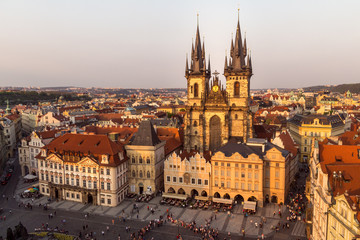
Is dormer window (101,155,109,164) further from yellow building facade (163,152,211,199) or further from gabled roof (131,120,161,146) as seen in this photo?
yellow building facade (163,152,211,199)

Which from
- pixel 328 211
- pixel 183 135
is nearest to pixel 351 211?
pixel 328 211

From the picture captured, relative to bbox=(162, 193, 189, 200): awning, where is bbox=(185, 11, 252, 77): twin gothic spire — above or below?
above

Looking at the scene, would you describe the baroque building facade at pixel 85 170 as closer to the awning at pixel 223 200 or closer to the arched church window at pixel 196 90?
the awning at pixel 223 200

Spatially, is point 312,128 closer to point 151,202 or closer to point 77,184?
point 151,202

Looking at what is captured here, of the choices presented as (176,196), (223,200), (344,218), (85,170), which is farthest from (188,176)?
(344,218)

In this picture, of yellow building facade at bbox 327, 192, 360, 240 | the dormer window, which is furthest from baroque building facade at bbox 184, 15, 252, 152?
yellow building facade at bbox 327, 192, 360, 240

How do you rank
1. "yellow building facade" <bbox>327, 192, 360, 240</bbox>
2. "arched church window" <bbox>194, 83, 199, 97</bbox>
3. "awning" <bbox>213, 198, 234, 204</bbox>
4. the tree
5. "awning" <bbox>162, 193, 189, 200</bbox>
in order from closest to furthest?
"yellow building facade" <bbox>327, 192, 360, 240</bbox>, the tree, "awning" <bbox>213, 198, 234, 204</bbox>, "awning" <bbox>162, 193, 189, 200</bbox>, "arched church window" <bbox>194, 83, 199, 97</bbox>

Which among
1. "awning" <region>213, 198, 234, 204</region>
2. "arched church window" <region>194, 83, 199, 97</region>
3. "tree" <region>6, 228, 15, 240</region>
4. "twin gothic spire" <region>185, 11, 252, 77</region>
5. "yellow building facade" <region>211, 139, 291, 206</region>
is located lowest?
"awning" <region>213, 198, 234, 204</region>
